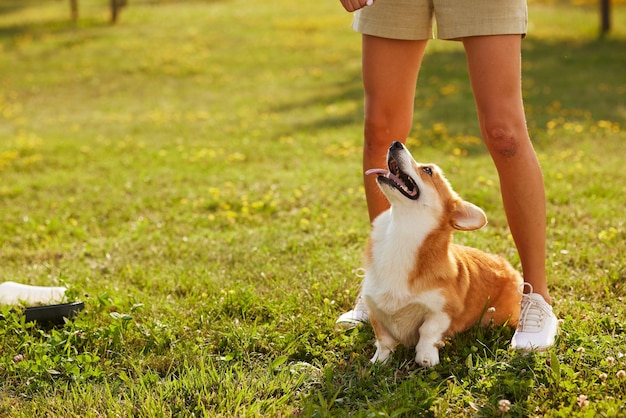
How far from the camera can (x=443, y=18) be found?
3.15 metres

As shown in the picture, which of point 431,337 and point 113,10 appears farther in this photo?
point 113,10

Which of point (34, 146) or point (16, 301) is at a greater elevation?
point (16, 301)

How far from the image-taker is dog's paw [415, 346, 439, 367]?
2.98 meters

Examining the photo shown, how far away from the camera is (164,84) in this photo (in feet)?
47.3

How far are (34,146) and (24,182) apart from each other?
1836 mm

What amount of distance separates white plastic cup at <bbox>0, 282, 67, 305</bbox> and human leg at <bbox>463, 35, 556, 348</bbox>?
2324mm

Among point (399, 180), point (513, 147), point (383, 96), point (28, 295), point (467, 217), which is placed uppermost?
point (383, 96)

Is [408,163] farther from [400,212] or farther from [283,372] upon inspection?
[283,372]

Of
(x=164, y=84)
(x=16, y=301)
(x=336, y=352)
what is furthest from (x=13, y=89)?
(x=336, y=352)

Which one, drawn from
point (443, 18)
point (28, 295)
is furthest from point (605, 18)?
point (28, 295)

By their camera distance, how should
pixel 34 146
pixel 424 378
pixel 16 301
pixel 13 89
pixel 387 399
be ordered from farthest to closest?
pixel 13 89 → pixel 34 146 → pixel 16 301 → pixel 424 378 → pixel 387 399

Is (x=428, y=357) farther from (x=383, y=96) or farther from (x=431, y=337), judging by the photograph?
(x=383, y=96)

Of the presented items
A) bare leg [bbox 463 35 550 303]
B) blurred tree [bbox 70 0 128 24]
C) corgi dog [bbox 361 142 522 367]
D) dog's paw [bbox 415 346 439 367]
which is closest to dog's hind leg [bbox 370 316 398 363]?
corgi dog [bbox 361 142 522 367]

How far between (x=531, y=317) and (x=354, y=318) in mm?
836
